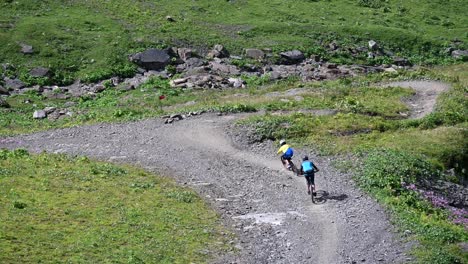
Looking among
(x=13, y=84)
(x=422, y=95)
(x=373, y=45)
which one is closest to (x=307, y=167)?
(x=422, y=95)

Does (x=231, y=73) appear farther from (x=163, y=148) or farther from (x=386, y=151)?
(x=386, y=151)

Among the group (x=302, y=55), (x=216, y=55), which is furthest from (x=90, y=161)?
(x=302, y=55)

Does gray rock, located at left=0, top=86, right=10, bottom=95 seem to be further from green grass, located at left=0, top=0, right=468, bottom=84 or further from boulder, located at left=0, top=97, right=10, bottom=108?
green grass, located at left=0, top=0, right=468, bottom=84

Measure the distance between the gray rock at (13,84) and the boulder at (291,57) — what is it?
25.4m

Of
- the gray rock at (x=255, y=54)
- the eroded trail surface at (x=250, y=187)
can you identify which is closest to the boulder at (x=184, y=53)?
the gray rock at (x=255, y=54)

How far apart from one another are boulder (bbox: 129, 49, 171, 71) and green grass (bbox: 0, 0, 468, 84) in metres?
1.12

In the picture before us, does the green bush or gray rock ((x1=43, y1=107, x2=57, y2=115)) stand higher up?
the green bush

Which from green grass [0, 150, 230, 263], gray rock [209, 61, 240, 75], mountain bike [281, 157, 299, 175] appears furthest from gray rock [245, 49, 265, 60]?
mountain bike [281, 157, 299, 175]

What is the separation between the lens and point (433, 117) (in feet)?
168

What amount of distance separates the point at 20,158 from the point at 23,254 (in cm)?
1738

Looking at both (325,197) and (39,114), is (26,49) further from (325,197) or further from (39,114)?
(325,197)

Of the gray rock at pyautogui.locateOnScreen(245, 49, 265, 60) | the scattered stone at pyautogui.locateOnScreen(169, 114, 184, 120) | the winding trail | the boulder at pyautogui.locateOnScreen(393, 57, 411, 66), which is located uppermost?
the winding trail

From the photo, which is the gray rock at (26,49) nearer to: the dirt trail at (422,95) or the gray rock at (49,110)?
the gray rock at (49,110)

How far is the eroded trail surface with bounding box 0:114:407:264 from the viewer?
30516 mm
